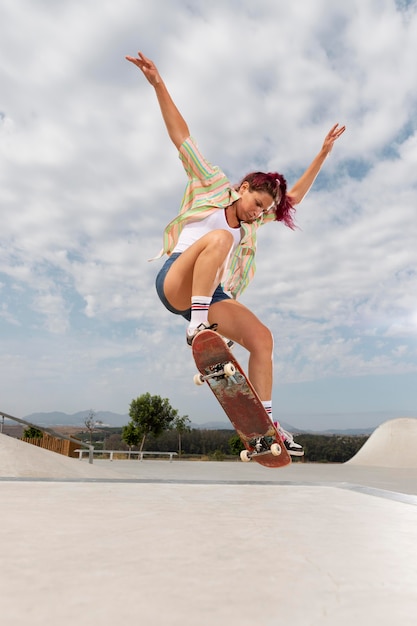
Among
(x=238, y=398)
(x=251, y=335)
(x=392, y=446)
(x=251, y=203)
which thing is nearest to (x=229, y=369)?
(x=238, y=398)

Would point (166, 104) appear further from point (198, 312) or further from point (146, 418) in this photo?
point (146, 418)

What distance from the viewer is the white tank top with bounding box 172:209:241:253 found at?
550 cm

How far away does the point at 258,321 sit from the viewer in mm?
5660

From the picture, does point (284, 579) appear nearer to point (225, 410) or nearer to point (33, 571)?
point (33, 571)

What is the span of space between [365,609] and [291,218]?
4.92m

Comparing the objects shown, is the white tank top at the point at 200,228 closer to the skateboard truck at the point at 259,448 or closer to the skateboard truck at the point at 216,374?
the skateboard truck at the point at 216,374

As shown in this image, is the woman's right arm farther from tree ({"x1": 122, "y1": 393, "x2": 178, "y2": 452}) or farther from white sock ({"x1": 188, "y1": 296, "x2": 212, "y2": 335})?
tree ({"x1": 122, "y1": 393, "x2": 178, "y2": 452})

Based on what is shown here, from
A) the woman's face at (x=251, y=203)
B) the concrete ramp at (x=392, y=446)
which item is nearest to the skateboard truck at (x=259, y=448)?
the woman's face at (x=251, y=203)

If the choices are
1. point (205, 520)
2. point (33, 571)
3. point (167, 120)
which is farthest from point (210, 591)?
point (167, 120)

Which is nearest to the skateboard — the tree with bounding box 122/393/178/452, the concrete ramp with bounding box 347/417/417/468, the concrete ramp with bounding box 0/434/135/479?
the concrete ramp with bounding box 0/434/135/479

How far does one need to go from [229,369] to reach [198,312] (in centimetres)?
61

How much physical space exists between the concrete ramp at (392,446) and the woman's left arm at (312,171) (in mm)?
23458

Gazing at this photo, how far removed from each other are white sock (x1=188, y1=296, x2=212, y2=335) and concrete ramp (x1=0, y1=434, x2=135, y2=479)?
5.94 m

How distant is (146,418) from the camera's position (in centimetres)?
4303
